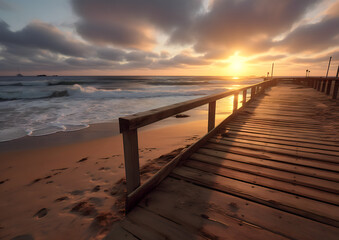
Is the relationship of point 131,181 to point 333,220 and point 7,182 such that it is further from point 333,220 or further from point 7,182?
point 7,182

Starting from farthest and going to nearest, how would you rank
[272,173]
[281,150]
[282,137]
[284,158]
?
[282,137] < [281,150] < [284,158] < [272,173]

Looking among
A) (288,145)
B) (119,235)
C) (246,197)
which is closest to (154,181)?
(119,235)

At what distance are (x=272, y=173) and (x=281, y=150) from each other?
3.30 feet

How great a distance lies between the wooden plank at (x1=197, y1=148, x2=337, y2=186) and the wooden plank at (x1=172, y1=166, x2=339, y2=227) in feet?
2.09

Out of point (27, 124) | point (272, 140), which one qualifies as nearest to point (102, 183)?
point (272, 140)

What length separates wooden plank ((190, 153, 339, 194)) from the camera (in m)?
2.11

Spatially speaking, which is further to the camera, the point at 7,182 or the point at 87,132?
the point at 87,132

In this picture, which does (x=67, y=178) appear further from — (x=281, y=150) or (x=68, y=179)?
(x=281, y=150)

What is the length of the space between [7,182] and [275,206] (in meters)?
5.22

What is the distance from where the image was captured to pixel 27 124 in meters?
8.61

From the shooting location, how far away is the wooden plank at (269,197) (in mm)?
1676

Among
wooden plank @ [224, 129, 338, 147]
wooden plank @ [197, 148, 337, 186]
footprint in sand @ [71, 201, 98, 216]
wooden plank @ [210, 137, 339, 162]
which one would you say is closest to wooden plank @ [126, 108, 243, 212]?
wooden plank @ [197, 148, 337, 186]

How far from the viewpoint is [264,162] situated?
107 inches

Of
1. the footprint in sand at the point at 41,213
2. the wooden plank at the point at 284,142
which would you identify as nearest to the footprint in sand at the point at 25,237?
the footprint in sand at the point at 41,213
